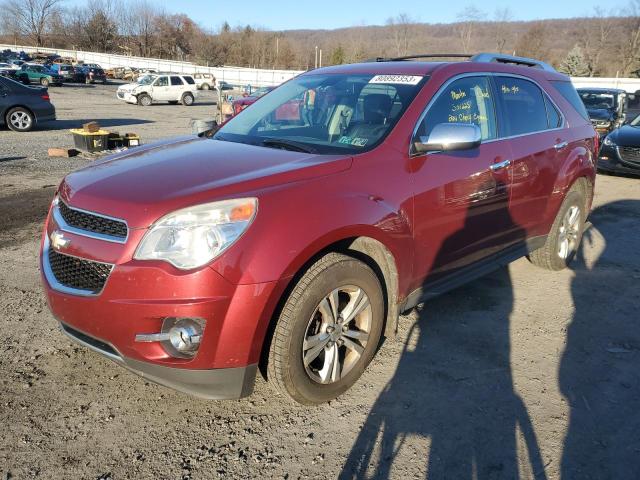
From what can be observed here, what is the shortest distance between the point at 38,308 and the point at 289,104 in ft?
7.95

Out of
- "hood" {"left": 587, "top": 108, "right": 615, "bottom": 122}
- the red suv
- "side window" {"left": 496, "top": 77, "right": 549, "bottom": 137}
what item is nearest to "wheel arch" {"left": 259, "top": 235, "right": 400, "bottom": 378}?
the red suv

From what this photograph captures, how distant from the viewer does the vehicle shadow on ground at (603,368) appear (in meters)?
2.60

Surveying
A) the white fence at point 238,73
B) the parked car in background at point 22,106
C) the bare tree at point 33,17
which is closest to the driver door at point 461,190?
the parked car in background at point 22,106

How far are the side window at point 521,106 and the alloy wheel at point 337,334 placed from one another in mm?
1988

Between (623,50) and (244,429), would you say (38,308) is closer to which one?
(244,429)

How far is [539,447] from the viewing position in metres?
2.66

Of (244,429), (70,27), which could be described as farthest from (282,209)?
(70,27)

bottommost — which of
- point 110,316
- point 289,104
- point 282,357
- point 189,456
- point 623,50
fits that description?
point 189,456

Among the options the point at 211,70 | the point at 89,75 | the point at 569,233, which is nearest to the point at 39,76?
the point at 89,75

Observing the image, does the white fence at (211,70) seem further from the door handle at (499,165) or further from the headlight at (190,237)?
the headlight at (190,237)

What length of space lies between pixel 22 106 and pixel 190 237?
1465cm

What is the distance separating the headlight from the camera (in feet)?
7.77

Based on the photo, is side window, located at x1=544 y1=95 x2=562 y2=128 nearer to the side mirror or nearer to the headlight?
the side mirror

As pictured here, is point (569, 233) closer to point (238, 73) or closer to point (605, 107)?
→ point (605, 107)
